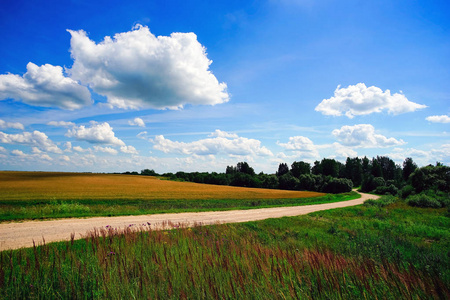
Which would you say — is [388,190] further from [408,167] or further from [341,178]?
[408,167]

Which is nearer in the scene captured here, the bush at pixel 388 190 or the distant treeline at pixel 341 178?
the distant treeline at pixel 341 178

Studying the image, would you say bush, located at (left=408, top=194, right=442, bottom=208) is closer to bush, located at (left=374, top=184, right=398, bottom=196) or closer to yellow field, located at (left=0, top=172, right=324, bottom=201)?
yellow field, located at (left=0, top=172, right=324, bottom=201)

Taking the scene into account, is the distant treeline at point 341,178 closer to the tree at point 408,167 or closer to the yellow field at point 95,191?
the tree at point 408,167

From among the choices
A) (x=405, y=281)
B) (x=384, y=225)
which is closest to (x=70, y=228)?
(x=405, y=281)

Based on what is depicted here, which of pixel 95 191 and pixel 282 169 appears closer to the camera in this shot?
pixel 95 191

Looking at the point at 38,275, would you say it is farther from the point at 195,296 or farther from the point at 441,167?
the point at 441,167

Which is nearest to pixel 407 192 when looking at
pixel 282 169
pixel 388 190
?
pixel 388 190

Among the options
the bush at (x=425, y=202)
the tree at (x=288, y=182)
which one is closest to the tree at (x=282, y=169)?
the tree at (x=288, y=182)

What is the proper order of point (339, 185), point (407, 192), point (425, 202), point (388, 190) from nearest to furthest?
1. point (425, 202)
2. point (407, 192)
3. point (388, 190)
4. point (339, 185)

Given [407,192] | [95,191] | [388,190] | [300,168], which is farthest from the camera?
[300,168]

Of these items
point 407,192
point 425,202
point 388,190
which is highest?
point 425,202

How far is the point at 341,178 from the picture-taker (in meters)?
92.3

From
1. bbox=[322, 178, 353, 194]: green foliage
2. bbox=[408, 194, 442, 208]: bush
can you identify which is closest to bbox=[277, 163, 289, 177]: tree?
bbox=[322, 178, 353, 194]: green foliage

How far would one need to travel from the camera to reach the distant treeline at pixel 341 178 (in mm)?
44688
